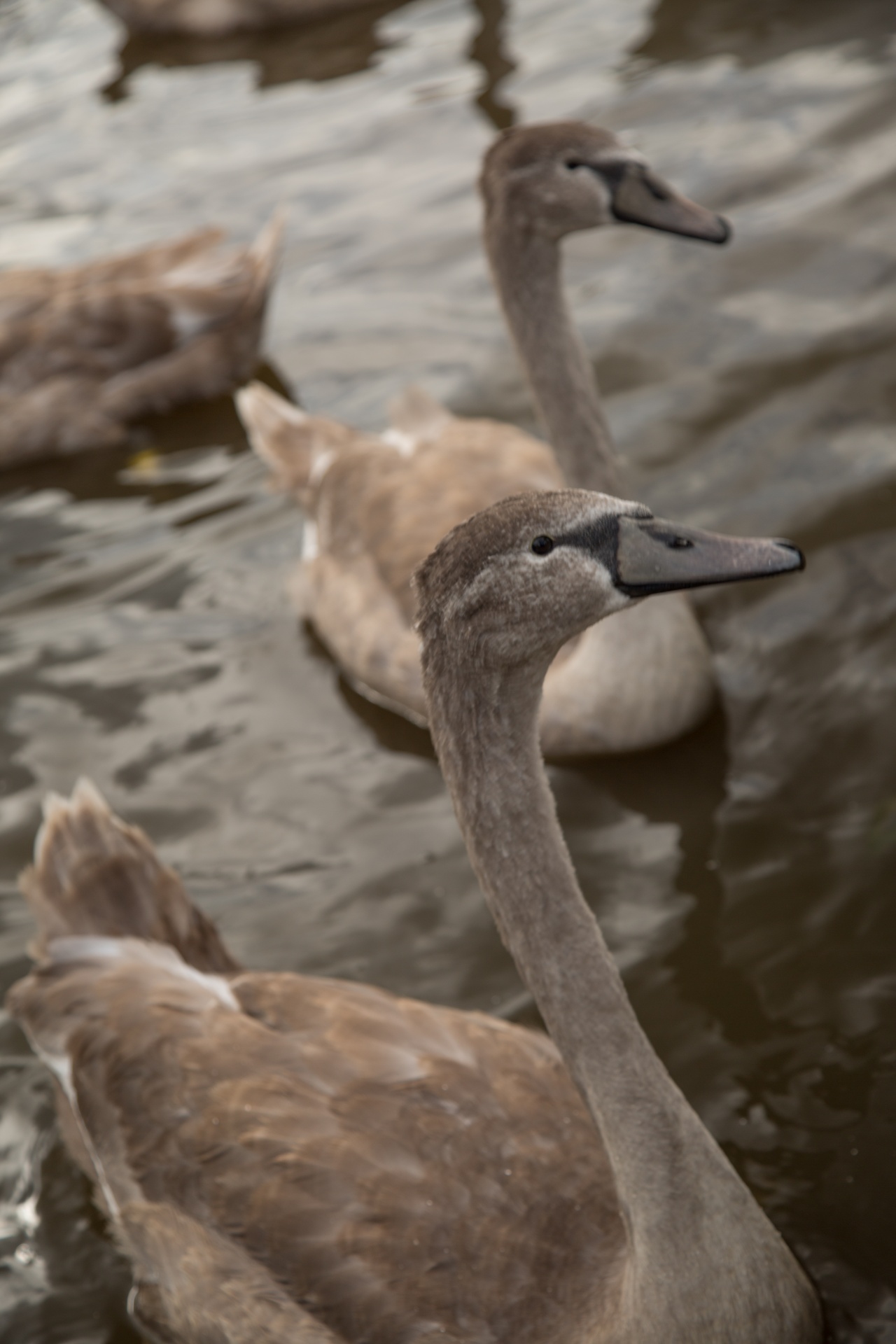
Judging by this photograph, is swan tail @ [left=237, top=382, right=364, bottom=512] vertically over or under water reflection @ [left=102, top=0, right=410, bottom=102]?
under

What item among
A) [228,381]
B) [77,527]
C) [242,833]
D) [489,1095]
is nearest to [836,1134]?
[489,1095]

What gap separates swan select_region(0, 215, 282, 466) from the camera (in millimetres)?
8750

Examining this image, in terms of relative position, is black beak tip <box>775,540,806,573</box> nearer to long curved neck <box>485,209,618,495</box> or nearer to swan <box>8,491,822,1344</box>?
swan <box>8,491,822,1344</box>

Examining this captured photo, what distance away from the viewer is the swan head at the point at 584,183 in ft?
18.5

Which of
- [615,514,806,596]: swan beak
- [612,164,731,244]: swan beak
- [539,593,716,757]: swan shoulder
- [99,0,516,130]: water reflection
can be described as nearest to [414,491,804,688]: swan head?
[615,514,806,596]: swan beak

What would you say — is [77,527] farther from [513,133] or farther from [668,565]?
[668,565]

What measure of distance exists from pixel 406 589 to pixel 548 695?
76 centimetres

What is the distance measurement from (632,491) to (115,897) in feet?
10.4

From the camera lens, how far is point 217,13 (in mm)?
13102

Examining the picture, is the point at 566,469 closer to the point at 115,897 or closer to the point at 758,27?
the point at 115,897

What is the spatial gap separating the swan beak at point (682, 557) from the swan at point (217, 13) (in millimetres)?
10813

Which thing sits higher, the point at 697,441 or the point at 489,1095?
the point at 489,1095

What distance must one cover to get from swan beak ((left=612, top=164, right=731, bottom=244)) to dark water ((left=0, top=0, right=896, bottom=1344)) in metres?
1.50

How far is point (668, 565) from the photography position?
3.12 metres
